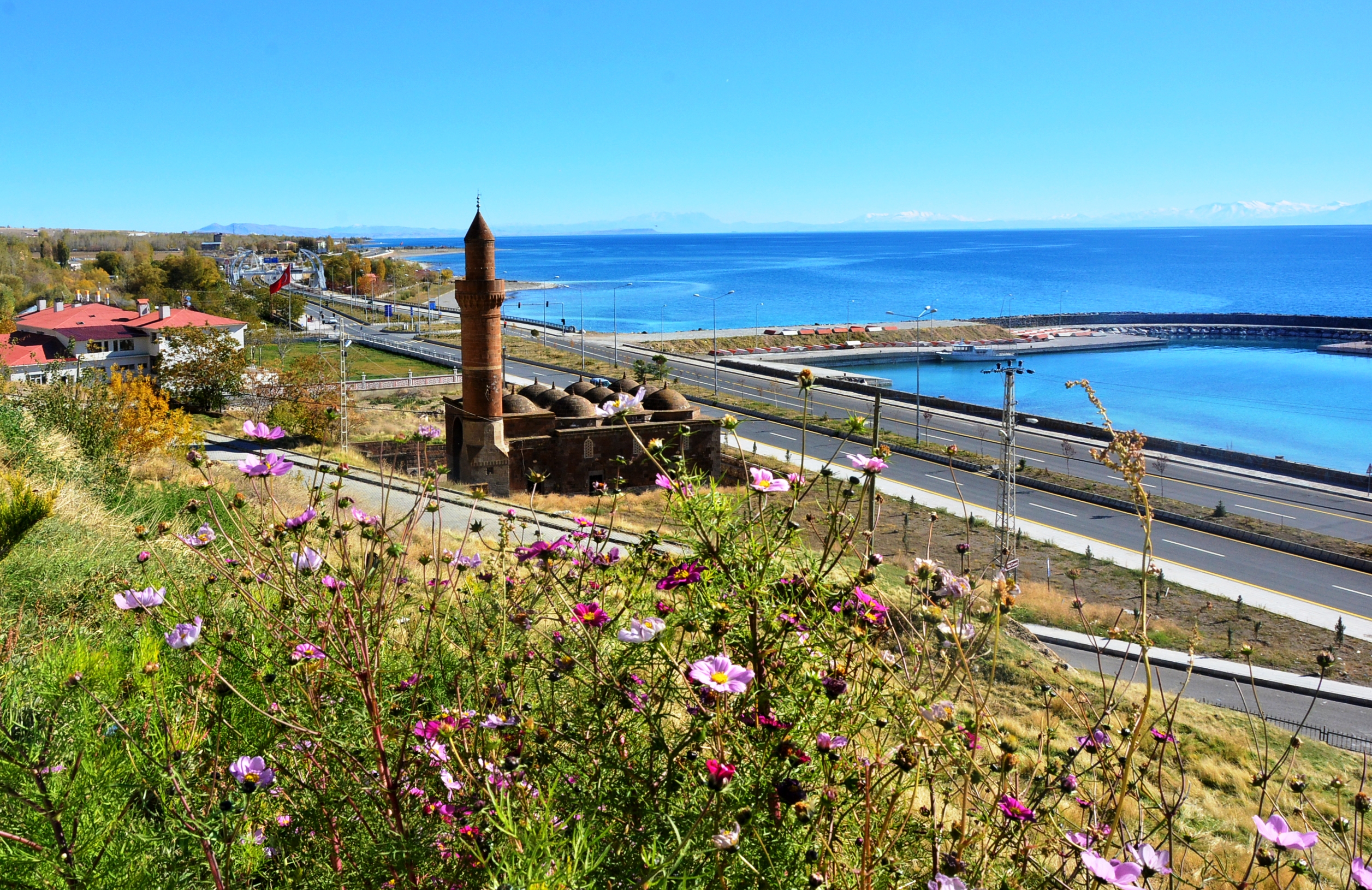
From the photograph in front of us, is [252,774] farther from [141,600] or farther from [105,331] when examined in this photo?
[105,331]

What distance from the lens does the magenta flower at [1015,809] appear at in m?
2.56

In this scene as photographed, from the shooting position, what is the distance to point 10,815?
2.71m

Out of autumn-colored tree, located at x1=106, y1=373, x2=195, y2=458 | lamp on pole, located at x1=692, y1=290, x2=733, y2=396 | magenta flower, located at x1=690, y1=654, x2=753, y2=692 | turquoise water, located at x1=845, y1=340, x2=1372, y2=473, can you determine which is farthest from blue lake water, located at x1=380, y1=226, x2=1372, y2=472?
magenta flower, located at x1=690, y1=654, x2=753, y2=692

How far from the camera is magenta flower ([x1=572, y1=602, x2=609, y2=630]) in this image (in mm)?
2984

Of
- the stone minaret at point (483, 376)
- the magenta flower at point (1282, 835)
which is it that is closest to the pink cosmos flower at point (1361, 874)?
the magenta flower at point (1282, 835)

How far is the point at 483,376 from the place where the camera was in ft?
88.7

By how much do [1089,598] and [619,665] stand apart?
77.7ft

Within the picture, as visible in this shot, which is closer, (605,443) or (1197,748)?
(1197,748)

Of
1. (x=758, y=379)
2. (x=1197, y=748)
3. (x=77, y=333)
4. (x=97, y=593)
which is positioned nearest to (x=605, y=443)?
(x=1197, y=748)

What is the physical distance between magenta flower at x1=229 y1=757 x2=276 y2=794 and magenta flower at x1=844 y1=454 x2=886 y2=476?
1923 mm

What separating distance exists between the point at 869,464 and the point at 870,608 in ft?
1.45

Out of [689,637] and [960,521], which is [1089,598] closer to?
[960,521]

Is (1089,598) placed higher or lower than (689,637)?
lower

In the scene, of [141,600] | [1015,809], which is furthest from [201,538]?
[1015,809]
